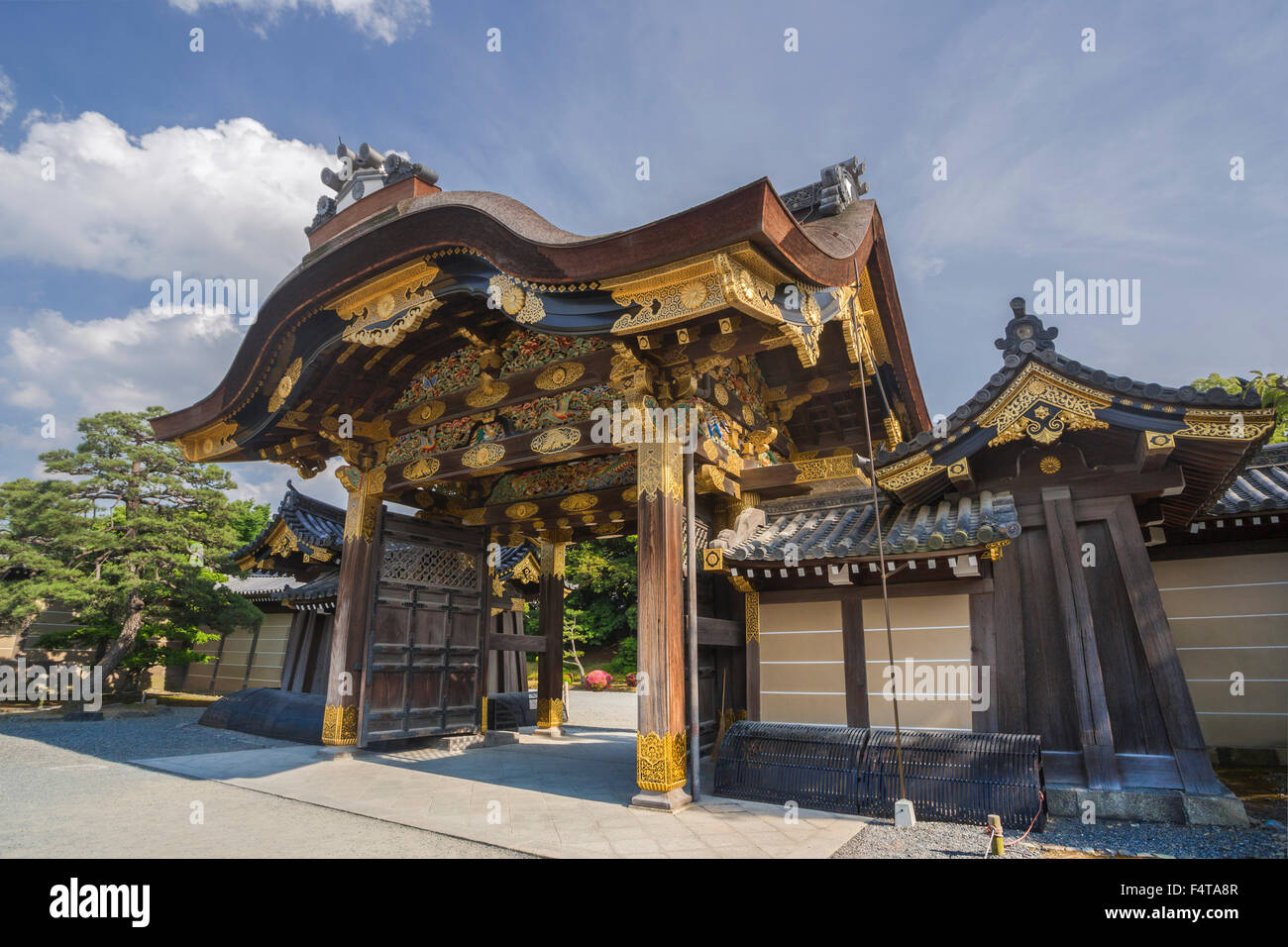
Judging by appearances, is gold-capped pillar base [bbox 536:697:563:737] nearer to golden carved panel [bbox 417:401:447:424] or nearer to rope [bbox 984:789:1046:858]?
golden carved panel [bbox 417:401:447:424]

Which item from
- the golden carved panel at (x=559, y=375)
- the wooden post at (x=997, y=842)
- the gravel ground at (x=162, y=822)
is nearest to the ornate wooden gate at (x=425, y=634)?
the gravel ground at (x=162, y=822)

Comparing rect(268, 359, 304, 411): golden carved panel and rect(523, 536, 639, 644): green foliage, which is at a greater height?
rect(268, 359, 304, 411): golden carved panel

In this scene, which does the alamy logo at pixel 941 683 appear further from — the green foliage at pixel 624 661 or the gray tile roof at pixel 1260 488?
the green foliage at pixel 624 661

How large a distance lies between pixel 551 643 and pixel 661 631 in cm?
544

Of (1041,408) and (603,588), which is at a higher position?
(1041,408)

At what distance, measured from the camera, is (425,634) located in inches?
356

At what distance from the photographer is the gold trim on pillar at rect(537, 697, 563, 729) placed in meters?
11.3

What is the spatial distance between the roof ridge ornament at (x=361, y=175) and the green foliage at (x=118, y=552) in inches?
392

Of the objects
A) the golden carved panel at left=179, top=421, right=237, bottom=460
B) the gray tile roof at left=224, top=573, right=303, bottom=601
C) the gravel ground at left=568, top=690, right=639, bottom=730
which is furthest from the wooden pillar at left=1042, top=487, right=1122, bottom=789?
the gray tile roof at left=224, top=573, right=303, bottom=601

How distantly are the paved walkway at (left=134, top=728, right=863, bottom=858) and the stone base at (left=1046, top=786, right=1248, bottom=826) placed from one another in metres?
1.67

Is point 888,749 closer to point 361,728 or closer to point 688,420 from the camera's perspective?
point 688,420

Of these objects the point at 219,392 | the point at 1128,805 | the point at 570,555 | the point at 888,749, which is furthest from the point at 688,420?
the point at 570,555

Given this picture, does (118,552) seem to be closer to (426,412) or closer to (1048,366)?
(426,412)

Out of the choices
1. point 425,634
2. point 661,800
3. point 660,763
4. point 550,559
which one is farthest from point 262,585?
point 661,800
